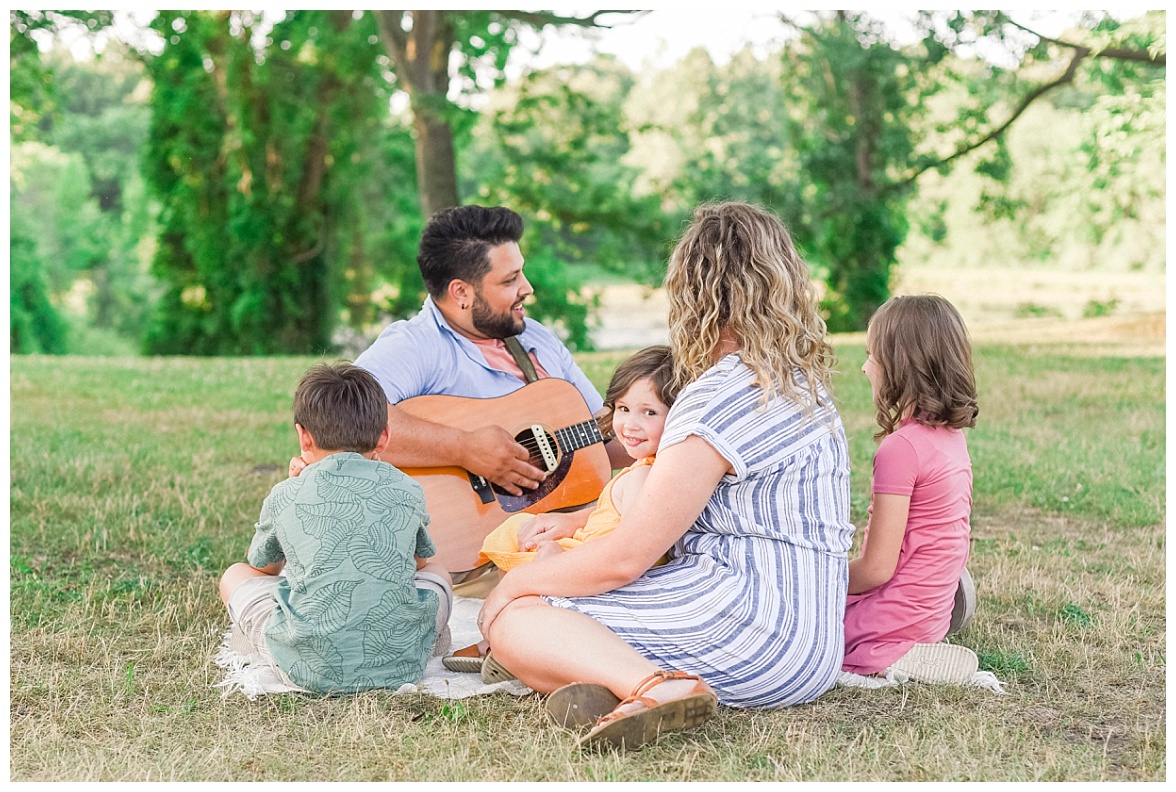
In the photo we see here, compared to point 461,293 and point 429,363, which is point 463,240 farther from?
point 429,363

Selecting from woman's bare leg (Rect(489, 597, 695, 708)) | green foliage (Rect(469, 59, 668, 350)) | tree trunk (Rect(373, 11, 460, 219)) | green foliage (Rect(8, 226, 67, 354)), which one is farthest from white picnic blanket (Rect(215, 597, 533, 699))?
green foliage (Rect(8, 226, 67, 354))

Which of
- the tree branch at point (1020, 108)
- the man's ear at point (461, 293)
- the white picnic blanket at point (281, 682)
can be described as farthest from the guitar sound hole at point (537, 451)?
the tree branch at point (1020, 108)

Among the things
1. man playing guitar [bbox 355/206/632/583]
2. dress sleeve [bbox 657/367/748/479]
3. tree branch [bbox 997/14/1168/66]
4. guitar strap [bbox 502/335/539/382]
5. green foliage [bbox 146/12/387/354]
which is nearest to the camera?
dress sleeve [bbox 657/367/748/479]

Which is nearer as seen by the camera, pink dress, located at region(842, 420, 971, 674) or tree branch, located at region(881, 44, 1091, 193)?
pink dress, located at region(842, 420, 971, 674)

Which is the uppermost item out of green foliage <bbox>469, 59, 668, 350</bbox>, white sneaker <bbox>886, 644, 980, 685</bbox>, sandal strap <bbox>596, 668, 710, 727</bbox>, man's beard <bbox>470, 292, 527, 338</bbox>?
green foliage <bbox>469, 59, 668, 350</bbox>

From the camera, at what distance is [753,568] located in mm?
3113

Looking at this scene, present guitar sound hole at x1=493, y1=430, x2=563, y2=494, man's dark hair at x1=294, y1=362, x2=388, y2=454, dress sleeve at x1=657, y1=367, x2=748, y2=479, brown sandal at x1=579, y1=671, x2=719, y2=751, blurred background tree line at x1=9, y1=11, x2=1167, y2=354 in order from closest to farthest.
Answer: brown sandal at x1=579, y1=671, x2=719, y2=751 → dress sleeve at x1=657, y1=367, x2=748, y2=479 → man's dark hair at x1=294, y1=362, x2=388, y2=454 → guitar sound hole at x1=493, y1=430, x2=563, y2=494 → blurred background tree line at x1=9, y1=11, x2=1167, y2=354

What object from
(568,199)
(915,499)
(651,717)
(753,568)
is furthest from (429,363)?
(568,199)

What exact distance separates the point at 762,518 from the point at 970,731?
31.2 inches

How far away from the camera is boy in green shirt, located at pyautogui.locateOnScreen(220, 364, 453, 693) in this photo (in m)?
3.26

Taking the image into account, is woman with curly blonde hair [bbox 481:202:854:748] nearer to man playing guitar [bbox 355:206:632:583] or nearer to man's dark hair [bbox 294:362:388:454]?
man's dark hair [bbox 294:362:388:454]

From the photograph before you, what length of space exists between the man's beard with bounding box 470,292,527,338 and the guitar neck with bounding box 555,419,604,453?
0.46 metres

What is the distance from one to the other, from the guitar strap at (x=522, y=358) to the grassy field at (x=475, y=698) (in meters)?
1.51

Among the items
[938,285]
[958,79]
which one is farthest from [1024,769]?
[938,285]
